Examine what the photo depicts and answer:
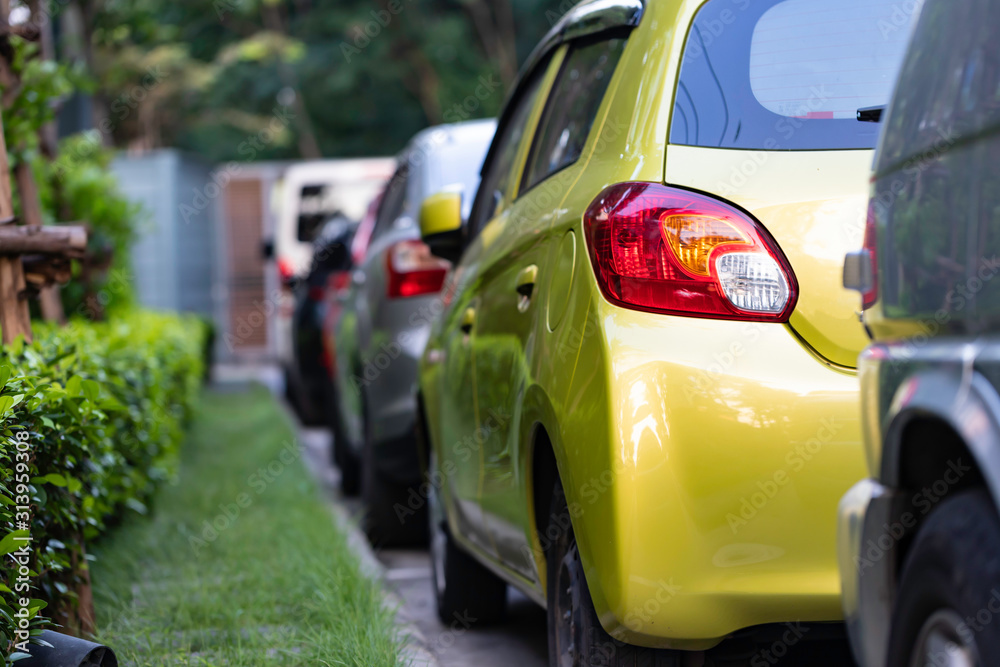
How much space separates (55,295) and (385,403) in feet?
6.84

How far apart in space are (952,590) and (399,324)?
13.7 feet

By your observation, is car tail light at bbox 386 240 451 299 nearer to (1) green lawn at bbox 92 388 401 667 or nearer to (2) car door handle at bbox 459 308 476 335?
(1) green lawn at bbox 92 388 401 667

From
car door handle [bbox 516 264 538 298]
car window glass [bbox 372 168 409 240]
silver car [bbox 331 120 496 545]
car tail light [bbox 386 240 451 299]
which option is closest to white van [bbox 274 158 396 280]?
car window glass [bbox 372 168 409 240]

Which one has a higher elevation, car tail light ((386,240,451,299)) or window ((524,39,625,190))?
window ((524,39,625,190))

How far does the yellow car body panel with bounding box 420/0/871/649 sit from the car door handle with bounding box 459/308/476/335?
3.35 feet

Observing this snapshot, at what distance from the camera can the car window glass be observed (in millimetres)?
6321

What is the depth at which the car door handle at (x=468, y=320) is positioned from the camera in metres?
3.76

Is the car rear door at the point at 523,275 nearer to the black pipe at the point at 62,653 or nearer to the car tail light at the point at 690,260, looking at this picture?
the car tail light at the point at 690,260

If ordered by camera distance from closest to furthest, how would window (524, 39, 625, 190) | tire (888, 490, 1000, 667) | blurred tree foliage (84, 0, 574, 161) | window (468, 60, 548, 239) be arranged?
1. tire (888, 490, 1000, 667)
2. window (524, 39, 625, 190)
3. window (468, 60, 548, 239)
4. blurred tree foliage (84, 0, 574, 161)

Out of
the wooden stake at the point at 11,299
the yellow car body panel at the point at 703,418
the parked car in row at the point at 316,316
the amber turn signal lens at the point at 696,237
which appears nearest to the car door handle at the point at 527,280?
the yellow car body panel at the point at 703,418

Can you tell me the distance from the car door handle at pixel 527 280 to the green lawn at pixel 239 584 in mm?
1122

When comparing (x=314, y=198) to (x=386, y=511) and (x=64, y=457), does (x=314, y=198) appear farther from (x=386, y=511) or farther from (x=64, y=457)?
(x=64, y=457)

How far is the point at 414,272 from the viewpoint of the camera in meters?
5.64

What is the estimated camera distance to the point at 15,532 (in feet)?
9.25
